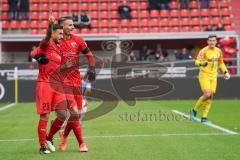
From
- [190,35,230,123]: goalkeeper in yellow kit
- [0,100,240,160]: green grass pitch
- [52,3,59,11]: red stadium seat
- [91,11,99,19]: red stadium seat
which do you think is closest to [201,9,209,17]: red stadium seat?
[91,11,99,19]: red stadium seat

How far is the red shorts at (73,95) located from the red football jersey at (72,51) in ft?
0.29

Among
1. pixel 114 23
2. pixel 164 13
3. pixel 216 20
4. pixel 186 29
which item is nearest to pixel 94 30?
pixel 114 23

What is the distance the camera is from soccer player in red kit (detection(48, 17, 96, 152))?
1005cm

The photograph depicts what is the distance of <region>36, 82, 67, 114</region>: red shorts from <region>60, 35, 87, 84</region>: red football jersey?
0.46 metres

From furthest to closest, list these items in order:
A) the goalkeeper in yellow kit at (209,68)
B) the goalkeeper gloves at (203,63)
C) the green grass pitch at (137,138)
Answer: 1. the goalkeeper in yellow kit at (209,68)
2. the goalkeeper gloves at (203,63)
3. the green grass pitch at (137,138)

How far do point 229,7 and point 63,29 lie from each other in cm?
2455

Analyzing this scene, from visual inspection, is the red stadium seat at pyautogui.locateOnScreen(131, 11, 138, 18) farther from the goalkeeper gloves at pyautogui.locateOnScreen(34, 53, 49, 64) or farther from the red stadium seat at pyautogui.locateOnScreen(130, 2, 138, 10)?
the goalkeeper gloves at pyautogui.locateOnScreen(34, 53, 49, 64)

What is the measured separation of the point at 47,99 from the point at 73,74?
2.55 ft

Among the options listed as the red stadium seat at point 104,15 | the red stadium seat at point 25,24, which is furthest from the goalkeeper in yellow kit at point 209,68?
the red stadium seat at point 25,24

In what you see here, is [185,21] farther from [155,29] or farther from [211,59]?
[211,59]

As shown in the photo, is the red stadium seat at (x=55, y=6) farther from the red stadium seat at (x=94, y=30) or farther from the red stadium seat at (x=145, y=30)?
the red stadium seat at (x=145, y=30)

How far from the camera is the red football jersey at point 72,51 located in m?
10.2

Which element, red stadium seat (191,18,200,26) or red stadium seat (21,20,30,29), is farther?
red stadium seat (191,18,200,26)

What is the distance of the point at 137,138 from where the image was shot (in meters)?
11.8
